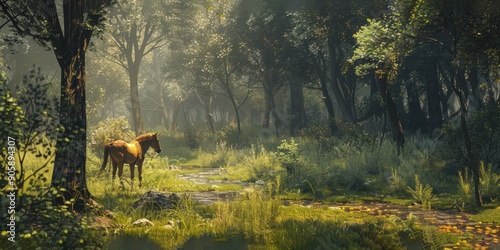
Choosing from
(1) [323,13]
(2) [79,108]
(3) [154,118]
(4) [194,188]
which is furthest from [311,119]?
(3) [154,118]

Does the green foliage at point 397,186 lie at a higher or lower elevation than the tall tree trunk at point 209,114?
lower

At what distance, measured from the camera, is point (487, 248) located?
703 centimetres

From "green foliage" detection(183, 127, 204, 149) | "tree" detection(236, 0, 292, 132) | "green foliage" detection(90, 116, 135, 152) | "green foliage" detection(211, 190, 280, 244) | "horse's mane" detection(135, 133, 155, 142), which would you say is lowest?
"green foliage" detection(211, 190, 280, 244)

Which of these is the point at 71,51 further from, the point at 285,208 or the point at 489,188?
the point at 489,188

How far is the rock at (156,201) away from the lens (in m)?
9.84

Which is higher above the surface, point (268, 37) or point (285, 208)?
point (268, 37)

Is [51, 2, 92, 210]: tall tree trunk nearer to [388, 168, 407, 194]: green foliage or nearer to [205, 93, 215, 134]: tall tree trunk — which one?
[388, 168, 407, 194]: green foliage

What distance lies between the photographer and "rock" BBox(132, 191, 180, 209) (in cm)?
984

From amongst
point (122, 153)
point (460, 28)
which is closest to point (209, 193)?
point (122, 153)

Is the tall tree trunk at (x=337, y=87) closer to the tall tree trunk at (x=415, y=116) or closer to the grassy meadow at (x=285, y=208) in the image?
the tall tree trunk at (x=415, y=116)

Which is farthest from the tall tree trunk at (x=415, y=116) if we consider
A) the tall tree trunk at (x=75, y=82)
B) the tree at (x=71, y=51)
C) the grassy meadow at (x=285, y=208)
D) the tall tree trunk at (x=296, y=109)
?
the tall tree trunk at (x=75, y=82)

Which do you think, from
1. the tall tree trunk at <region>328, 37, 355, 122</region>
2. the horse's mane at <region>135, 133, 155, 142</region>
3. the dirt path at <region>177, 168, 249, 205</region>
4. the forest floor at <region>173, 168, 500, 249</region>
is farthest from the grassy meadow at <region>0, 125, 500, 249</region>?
the tall tree trunk at <region>328, 37, 355, 122</region>

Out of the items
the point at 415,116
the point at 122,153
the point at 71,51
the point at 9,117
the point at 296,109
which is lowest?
the point at 122,153

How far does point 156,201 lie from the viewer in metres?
9.98
